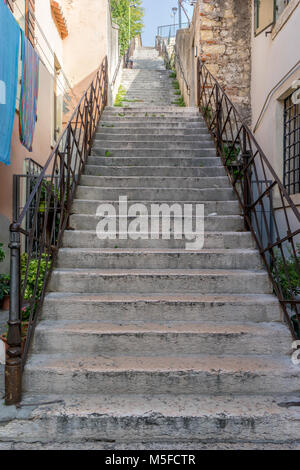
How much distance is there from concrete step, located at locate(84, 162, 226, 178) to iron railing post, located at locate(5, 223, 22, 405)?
283 centimetres

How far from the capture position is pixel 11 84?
437 cm

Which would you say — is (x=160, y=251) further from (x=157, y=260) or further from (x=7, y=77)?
(x=7, y=77)

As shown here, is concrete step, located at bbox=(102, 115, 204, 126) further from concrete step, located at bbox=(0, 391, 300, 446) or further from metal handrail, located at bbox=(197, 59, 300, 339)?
concrete step, located at bbox=(0, 391, 300, 446)

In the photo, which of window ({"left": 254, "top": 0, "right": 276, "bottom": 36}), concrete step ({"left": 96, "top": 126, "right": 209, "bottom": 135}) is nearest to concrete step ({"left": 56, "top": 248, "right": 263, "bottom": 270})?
concrete step ({"left": 96, "top": 126, "right": 209, "bottom": 135})

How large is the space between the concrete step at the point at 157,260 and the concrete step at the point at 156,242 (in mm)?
272

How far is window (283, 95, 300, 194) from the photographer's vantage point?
16.4 ft

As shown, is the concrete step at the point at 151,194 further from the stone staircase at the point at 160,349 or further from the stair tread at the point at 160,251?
the stair tread at the point at 160,251

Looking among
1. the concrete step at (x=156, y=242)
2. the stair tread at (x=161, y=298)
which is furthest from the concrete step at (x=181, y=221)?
the stair tread at (x=161, y=298)

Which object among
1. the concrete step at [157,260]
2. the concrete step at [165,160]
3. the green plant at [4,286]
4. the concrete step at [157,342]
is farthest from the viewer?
the concrete step at [165,160]

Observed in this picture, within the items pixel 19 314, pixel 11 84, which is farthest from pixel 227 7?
pixel 19 314

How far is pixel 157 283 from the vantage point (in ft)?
10.8

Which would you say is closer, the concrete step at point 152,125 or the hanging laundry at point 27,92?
the hanging laundry at point 27,92

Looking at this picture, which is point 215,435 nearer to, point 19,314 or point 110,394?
point 110,394

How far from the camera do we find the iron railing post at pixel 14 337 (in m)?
2.39
